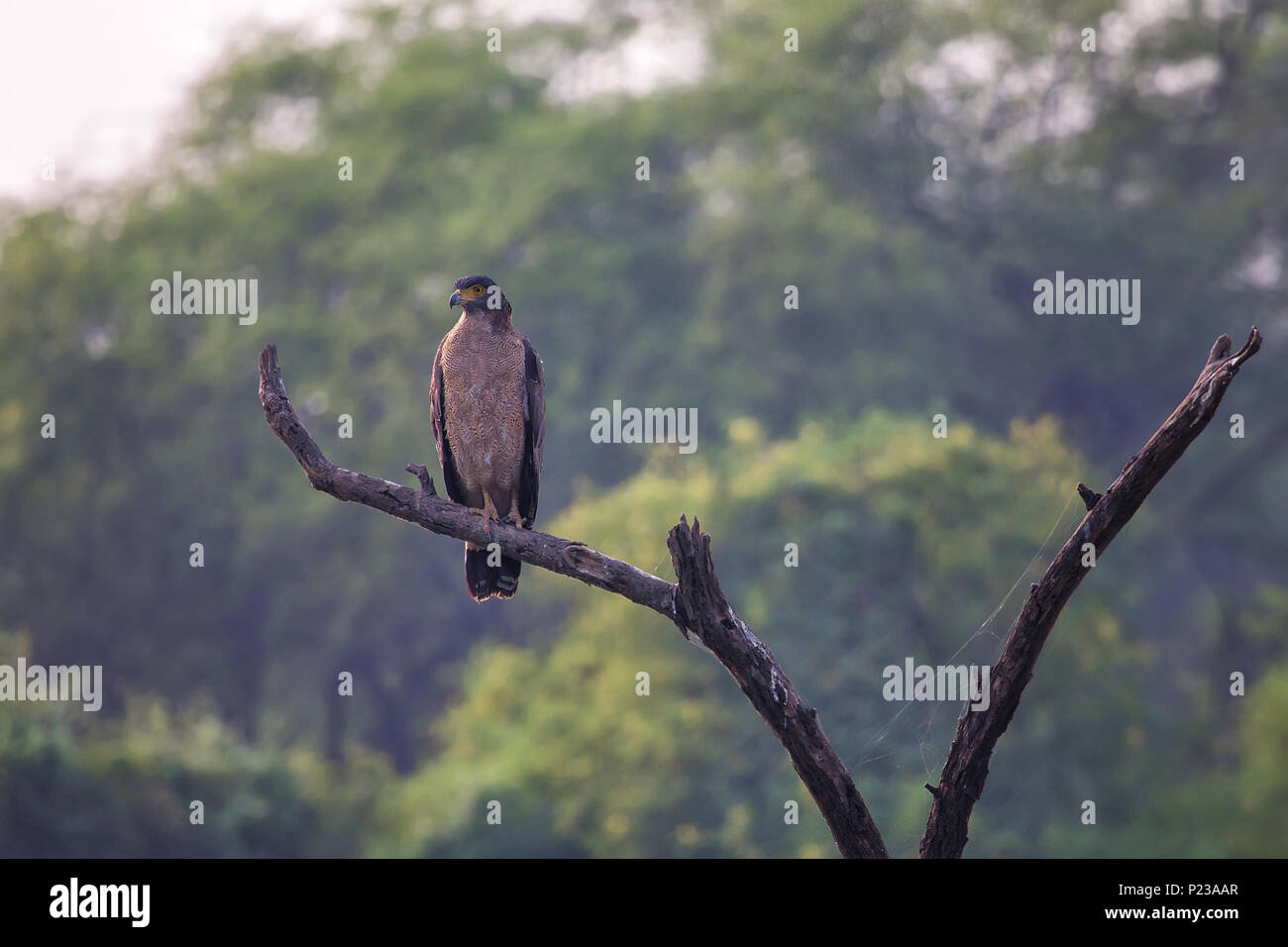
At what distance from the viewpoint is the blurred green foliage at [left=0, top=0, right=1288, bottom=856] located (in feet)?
137

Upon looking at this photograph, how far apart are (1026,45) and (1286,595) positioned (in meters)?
18.5

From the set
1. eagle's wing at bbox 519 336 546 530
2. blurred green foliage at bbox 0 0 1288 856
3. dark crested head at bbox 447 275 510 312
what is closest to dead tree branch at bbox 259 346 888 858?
eagle's wing at bbox 519 336 546 530

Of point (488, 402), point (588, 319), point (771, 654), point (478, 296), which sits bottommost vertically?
point (771, 654)

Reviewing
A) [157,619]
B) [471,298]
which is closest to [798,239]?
[157,619]

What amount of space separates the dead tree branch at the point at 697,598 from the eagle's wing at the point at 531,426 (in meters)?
2.82

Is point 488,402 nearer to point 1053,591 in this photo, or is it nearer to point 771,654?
point 771,654

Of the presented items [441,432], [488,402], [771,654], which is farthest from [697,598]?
[441,432]

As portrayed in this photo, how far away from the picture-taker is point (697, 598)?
7.66 metres

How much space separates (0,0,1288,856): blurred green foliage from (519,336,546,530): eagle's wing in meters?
20.2

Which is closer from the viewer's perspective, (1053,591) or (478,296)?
(1053,591)

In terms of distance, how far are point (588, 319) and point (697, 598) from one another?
128 feet

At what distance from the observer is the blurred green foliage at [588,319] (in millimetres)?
41875

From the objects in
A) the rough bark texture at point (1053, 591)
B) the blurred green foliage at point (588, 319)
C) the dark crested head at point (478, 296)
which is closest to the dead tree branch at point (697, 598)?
the rough bark texture at point (1053, 591)

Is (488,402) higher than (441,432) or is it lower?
higher
